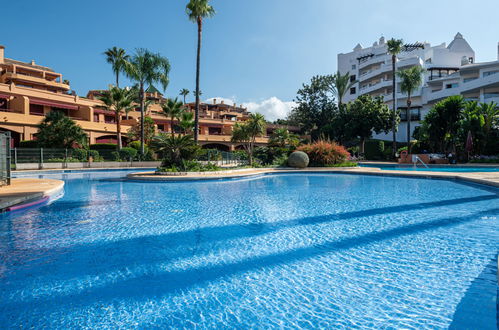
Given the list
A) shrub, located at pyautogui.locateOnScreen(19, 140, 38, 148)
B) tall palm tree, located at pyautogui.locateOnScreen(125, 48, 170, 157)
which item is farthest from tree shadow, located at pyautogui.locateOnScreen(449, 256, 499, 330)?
shrub, located at pyautogui.locateOnScreen(19, 140, 38, 148)

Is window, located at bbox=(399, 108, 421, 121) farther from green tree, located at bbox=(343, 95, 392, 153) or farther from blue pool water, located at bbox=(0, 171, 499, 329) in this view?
blue pool water, located at bbox=(0, 171, 499, 329)

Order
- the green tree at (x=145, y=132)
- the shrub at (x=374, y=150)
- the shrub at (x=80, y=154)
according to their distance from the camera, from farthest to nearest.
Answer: the shrub at (x=374, y=150), the green tree at (x=145, y=132), the shrub at (x=80, y=154)

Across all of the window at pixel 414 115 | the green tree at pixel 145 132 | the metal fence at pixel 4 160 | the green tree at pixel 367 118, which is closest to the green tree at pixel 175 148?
the metal fence at pixel 4 160

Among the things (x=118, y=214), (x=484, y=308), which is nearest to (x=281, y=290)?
(x=484, y=308)

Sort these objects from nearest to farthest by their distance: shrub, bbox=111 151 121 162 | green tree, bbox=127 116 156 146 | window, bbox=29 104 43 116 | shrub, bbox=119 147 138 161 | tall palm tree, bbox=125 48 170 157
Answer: tall palm tree, bbox=125 48 170 157, shrub, bbox=111 151 121 162, shrub, bbox=119 147 138 161, window, bbox=29 104 43 116, green tree, bbox=127 116 156 146

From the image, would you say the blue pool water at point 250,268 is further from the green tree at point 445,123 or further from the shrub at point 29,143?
the shrub at point 29,143

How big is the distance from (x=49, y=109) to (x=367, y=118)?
3861 centimetres

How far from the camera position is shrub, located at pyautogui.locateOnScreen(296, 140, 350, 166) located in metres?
23.9

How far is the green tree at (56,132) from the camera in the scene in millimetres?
25391

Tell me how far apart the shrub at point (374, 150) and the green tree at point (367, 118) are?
5.55ft

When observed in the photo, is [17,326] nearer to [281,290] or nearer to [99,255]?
[99,255]

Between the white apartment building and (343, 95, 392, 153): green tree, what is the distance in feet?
42.7

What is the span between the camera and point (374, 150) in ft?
124

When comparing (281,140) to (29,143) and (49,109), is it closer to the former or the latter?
(29,143)
